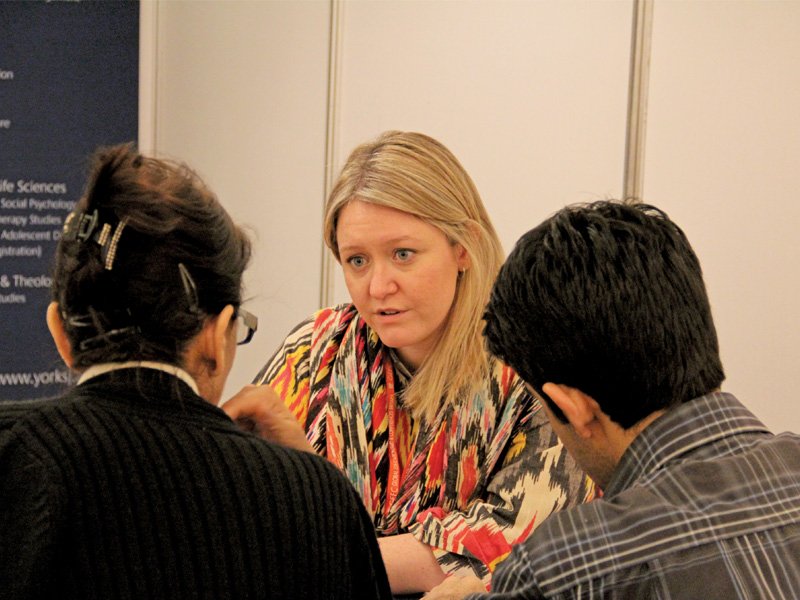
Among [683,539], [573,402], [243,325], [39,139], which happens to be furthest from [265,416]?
[39,139]

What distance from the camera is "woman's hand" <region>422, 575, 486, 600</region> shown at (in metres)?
1.60

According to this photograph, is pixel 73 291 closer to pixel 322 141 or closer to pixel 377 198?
pixel 377 198

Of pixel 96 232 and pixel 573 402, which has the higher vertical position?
pixel 96 232

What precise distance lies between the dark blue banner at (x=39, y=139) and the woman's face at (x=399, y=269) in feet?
4.76

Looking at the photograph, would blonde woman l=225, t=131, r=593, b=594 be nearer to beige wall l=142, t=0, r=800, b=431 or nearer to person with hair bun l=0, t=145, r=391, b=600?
person with hair bun l=0, t=145, r=391, b=600

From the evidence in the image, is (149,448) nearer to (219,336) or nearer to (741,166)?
(219,336)

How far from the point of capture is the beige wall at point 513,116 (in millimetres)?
2998

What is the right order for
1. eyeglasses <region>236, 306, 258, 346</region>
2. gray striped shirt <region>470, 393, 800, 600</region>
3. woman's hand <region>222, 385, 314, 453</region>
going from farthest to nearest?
woman's hand <region>222, 385, 314, 453</region>
eyeglasses <region>236, 306, 258, 346</region>
gray striped shirt <region>470, 393, 800, 600</region>

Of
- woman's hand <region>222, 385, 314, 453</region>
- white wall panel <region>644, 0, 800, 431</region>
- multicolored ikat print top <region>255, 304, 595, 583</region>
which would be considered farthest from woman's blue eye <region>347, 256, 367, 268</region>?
white wall panel <region>644, 0, 800, 431</region>

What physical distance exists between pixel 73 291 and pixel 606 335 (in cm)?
63

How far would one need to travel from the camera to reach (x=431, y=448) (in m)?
1.92

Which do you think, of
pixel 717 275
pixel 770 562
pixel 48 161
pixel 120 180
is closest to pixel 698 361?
pixel 770 562

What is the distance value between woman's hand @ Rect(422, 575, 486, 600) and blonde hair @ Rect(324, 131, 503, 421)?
0.38m

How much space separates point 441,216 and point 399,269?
14 centimetres
